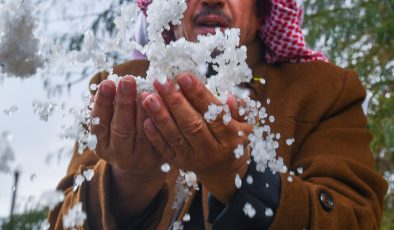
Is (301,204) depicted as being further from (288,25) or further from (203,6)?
(288,25)

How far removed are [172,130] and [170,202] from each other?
1.33 feet

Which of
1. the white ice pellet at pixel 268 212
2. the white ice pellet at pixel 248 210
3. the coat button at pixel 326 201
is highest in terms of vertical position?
the white ice pellet at pixel 248 210

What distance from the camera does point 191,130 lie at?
3.30 ft

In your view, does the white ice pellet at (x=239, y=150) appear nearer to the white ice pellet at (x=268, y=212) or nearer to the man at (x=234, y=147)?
the man at (x=234, y=147)

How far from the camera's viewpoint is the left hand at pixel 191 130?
3.22 ft

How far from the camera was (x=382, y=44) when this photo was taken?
2875mm

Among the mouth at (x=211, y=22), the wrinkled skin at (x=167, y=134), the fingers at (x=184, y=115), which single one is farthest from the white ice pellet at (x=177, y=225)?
the mouth at (x=211, y=22)

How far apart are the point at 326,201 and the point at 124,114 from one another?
0.46m

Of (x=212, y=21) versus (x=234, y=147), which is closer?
(x=234, y=147)

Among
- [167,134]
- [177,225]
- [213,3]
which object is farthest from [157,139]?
[213,3]

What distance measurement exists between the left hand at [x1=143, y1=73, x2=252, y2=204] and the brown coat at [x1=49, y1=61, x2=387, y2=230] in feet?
0.67

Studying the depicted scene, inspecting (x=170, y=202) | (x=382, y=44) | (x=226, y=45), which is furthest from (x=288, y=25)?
(x=382, y=44)

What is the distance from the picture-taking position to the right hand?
1023 millimetres

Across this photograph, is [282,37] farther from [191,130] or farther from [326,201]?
[191,130]
